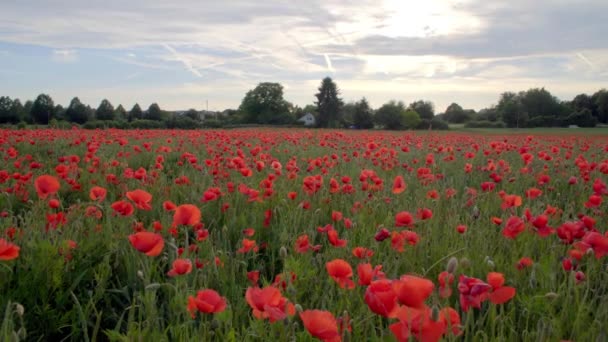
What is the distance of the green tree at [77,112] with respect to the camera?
5131cm

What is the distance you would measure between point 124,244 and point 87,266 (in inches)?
8.5

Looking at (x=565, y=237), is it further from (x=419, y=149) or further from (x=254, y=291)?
(x=419, y=149)

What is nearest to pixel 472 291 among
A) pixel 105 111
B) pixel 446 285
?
pixel 446 285

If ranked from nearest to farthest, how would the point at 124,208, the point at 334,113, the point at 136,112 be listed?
1. the point at 124,208
2. the point at 136,112
3. the point at 334,113

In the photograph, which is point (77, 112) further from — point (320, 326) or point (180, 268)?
point (320, 326)

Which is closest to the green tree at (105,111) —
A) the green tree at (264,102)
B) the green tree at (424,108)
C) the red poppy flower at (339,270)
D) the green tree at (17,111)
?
the green tree at (17,111)

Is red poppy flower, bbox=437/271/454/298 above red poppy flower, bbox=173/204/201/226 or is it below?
below

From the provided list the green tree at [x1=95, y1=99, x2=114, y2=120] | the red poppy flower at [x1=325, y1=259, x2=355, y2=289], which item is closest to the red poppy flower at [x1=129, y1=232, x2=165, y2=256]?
the red poppy flower at [x1=325, y1=259, x2=355, y2=289]

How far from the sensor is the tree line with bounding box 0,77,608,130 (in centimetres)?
5128

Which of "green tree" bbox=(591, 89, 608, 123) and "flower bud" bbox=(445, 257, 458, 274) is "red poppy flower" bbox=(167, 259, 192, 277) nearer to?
"flower bud" bbox=(445, 257, 458, 274)

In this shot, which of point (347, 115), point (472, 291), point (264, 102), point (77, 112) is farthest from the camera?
point (264, 102)

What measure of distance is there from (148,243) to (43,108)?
61035 millimetres

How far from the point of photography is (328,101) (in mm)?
69500

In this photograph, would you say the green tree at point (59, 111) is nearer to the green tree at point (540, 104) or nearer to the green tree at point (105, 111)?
the green tree at point (105, 111)
